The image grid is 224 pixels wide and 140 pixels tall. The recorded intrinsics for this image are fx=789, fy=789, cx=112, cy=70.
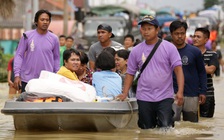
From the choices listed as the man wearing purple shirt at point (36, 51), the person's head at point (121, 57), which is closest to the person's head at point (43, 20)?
the man wearing purple shirt at point (36, 51)

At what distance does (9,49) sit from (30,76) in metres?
29.1

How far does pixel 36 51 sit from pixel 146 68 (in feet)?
7.62

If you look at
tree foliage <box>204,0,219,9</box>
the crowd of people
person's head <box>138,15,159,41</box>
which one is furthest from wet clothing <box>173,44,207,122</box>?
tree foliage <box>204,0,219,9</box>

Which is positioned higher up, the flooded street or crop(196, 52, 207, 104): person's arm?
crop(196, 52, 207, 104): person's arm

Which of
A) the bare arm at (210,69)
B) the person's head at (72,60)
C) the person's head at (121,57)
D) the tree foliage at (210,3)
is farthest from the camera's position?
the tree foliage at (210,3)

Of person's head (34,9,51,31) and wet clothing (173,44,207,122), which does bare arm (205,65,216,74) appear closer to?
wet clothing (173,44,207,122)

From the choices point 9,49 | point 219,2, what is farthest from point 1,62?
point 219,2

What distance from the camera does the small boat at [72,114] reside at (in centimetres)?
1006

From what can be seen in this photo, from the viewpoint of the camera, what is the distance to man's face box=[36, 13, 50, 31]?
11752mm

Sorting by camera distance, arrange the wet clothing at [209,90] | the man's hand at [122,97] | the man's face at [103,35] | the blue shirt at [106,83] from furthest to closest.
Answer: the man's face at [103,35] < the wet clothing at [209,90] < the blue shirt at [106,83] < the man's hand at [122,97]

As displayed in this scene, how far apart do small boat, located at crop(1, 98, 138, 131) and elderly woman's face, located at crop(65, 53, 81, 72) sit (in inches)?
33.6

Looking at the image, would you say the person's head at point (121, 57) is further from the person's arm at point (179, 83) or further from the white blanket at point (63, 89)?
the person's arm at point (179, 83)

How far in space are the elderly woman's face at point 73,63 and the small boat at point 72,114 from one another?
2.80ft

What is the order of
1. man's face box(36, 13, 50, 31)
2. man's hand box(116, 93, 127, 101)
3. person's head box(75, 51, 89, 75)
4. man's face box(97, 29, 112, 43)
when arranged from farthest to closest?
man's face box(97, 29, 112, 43) < man's face box(36, 13, 50, 31) < person's head box(75, 51, 89, 75) < man's hand box(116, 93, 127, 101)
